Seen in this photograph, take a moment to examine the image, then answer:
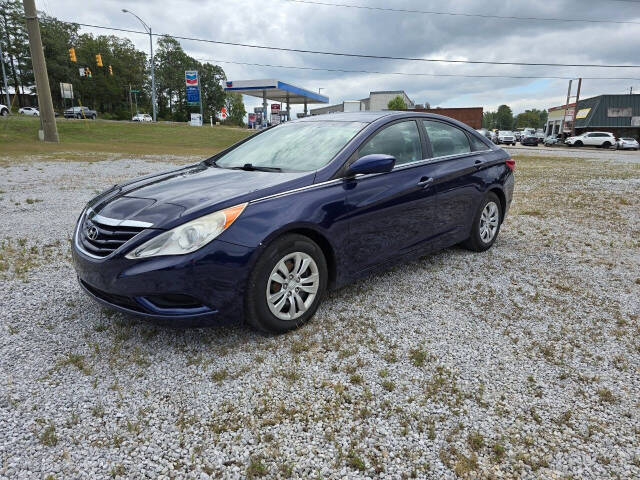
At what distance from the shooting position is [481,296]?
3.88 m

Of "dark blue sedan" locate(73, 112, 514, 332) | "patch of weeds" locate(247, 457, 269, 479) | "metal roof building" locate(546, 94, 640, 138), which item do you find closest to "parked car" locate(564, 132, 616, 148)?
"metal roof building" locate(546, 94, 640, 138)

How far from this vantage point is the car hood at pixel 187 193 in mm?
2818

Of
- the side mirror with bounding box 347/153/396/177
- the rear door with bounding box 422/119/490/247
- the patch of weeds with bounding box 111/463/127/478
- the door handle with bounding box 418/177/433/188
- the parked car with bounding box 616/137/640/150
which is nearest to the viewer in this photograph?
the patch of weeds with bounding box 111/463/127/478

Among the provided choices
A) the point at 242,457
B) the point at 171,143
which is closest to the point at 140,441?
the point at 242,457

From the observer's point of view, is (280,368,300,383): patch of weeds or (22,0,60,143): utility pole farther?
(22,0,60,143): utility pole

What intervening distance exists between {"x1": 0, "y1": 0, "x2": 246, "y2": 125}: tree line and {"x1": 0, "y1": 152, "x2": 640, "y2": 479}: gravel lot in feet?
228

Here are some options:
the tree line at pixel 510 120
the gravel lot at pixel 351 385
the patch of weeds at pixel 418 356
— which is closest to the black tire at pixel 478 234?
the gravel lot at pixel 351 385

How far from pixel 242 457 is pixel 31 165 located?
48.0ft

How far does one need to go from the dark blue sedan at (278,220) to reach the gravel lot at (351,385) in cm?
34

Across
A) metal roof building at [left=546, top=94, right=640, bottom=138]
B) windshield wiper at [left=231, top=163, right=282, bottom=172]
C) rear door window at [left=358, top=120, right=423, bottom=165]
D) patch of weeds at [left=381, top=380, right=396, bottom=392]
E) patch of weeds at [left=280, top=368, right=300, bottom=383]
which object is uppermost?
metal roof building at [left=546, top=94, right=640, bottom=138]

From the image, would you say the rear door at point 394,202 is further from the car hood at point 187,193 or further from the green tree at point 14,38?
the green tree at point 14,38

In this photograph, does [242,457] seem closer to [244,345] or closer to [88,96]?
[244,345]

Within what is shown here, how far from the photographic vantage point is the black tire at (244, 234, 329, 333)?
281 centimetres

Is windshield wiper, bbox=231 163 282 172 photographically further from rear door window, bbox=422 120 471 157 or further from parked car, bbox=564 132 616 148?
parked car, bbox=564 132 616 148
